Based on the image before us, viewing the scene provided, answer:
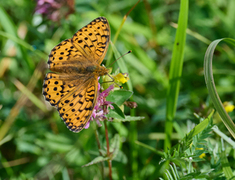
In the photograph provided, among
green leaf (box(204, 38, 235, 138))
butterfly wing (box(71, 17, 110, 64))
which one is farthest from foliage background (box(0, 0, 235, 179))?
butterfly wing (box(71, 17, 110, 64))

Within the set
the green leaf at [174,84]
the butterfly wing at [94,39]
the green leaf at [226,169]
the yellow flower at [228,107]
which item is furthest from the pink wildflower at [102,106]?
the yellow flower at [228,107]

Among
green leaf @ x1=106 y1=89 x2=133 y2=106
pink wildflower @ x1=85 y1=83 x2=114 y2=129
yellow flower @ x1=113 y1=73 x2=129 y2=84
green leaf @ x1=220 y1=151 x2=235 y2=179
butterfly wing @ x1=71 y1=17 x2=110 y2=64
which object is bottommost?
green leaf @ x1=220 y1=151 x2=235 y2=179

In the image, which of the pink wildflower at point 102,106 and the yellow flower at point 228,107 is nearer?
the pink wildflower at point 102,106

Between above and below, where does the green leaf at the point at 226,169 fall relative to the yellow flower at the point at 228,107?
below

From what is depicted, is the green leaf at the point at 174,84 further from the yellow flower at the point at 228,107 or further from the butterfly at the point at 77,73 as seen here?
the butterfly at the point at 77,73

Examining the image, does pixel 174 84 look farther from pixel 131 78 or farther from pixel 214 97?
pixel 131 78

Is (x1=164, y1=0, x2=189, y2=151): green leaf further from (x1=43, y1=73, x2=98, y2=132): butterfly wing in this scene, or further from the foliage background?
(x1=43, y1=73, x2=98, y2=132): butterfly wing
